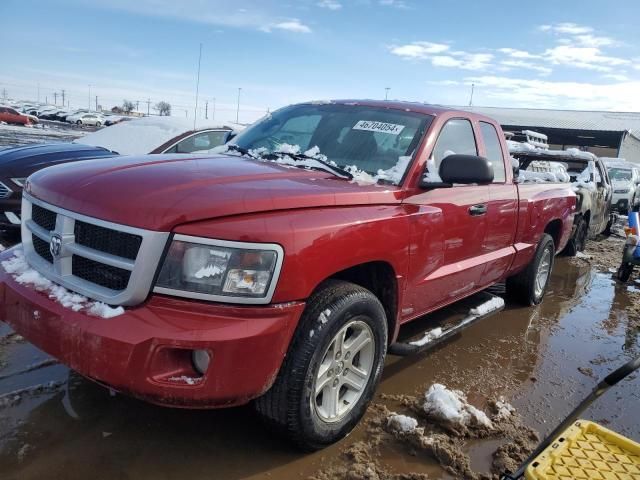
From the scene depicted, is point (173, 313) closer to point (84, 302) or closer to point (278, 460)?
point (84, 302)

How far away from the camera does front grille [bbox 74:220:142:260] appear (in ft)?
7.24

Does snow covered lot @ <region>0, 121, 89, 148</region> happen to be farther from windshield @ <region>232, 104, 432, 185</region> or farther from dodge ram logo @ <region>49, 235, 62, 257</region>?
dodge ram logo @ <region>49, 235, 62, 257</region>

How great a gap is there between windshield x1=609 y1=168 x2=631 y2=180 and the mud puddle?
14.8m

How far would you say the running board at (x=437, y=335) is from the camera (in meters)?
3.19

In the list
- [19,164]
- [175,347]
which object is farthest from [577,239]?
[175,347]

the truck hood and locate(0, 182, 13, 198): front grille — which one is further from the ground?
the truck hood

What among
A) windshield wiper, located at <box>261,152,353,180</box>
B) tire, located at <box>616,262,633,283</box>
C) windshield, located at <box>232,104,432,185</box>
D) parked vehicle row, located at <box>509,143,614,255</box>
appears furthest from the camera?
parked vehicle row, located at <box>509,143,614,255</box>

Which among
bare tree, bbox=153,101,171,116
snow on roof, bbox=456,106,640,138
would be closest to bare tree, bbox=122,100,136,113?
bare tree, bbox=153,101,171,116

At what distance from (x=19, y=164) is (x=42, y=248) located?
3.59 m

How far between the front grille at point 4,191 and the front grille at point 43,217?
10.3 ft

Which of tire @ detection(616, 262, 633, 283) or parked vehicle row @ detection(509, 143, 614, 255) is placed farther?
parked vehicle row @ detection(509, 143, 614, 255)

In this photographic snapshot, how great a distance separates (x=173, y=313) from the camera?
2.14m

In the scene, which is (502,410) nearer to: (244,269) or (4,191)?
(244,269)

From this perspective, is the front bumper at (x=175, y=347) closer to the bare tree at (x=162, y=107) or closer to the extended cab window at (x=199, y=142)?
the extended cab window at (x=199, y=142)
